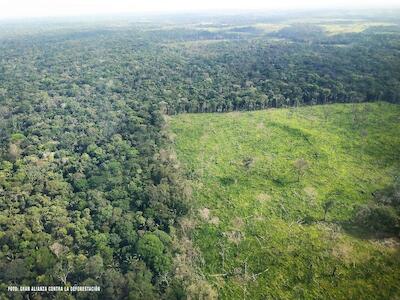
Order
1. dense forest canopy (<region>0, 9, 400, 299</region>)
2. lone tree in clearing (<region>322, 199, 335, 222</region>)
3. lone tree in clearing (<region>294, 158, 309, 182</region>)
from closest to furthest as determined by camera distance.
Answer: dense forest canopy (<region>0, 9, 400, 299</region>), lone tree in clearing (<region>322, 199, 335, 222</region>), lone tree in clearing (<region>294, 158, 309, 182</region>)

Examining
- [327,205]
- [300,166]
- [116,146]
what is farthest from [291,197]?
[116,146]

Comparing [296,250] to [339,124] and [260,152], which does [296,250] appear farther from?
[339,124]

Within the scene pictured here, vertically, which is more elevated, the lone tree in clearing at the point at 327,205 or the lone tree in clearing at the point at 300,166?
the lone tree in clearing at the point at 300,166

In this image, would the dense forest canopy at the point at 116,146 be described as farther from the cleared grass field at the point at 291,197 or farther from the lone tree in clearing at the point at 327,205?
the lone tree in clearing at the point at 327,205

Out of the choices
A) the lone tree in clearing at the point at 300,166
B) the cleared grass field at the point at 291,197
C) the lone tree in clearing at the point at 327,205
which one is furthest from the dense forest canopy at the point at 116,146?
the lone tree in clearing at the point at 300,166

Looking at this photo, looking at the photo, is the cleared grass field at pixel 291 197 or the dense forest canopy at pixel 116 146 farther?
the dense forest canopy at pixel 116 146

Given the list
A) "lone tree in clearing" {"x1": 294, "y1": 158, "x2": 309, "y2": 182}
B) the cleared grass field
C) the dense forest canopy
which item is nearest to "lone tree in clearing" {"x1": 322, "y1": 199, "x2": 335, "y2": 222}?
the cleared grass field

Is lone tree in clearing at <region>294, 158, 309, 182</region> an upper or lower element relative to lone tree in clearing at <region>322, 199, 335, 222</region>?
upper

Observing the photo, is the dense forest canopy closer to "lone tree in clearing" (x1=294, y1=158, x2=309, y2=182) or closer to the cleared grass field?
the cleared grass field
